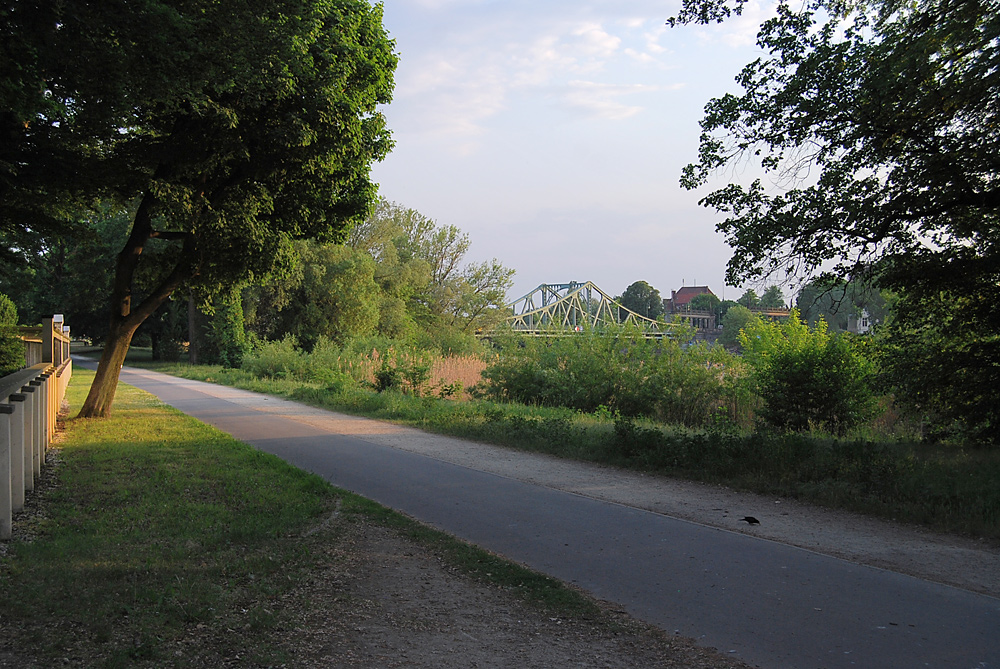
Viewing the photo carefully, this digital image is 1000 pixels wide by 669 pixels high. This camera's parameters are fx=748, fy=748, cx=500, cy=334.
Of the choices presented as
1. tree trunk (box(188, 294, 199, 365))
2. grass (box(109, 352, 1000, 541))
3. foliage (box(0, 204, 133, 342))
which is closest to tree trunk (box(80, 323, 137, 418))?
grass (box(109, 352, 1000, 541))

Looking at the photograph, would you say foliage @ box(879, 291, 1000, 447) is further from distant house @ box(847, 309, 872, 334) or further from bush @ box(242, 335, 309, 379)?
bush @ box(242, 335, 309, 379)

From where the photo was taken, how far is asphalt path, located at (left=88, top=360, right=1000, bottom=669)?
4488 mm

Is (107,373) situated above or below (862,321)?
below

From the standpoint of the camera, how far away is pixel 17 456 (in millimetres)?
7293

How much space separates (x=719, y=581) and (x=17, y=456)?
6604mm

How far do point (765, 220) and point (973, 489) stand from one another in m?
4.23

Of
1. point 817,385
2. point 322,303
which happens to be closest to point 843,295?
point 817,385

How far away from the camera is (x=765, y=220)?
10.3 meters

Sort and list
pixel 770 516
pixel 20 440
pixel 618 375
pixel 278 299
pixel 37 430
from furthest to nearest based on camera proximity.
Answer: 1. pixel 278 299
2. pixel 618 375
3. pixel 37 430
4. pixel 770 516
5. pixel 20 440

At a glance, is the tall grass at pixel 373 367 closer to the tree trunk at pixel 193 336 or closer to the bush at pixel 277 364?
the bush at pixel 277 364

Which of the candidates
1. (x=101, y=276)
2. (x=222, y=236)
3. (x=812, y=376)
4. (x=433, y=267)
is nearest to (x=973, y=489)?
(x=812, y=376)

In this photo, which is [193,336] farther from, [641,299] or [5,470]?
[641,299]

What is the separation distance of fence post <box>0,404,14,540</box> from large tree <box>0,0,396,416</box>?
4.64 m

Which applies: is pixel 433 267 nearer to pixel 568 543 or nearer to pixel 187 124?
pixel 187 124
